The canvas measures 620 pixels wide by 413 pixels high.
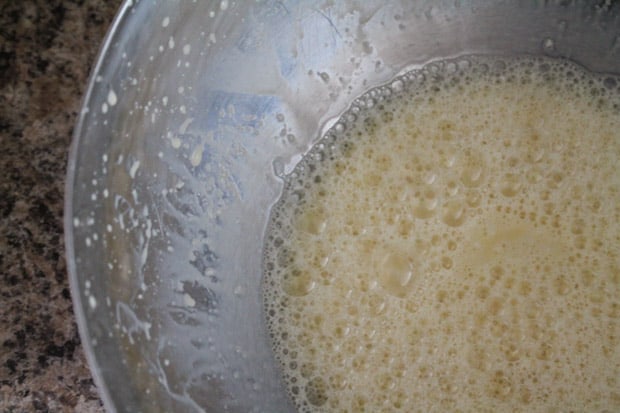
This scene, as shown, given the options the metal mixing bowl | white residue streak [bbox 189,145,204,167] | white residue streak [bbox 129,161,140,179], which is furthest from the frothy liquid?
white residue streak [bbox 129,161,140,179]

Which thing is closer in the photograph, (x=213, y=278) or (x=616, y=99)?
(x=213, y=278)

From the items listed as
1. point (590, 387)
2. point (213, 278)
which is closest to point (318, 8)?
point (213, 278)

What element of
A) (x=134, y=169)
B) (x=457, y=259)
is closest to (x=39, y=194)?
(x=134, y=169)

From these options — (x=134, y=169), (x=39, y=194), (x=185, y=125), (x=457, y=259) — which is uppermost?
(x=457, y=259)

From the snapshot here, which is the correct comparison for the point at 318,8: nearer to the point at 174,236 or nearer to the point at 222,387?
the point at 174,236

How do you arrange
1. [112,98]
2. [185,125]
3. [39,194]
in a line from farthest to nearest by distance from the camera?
1. [39,194]
2. [185,125]
3. [112,98]

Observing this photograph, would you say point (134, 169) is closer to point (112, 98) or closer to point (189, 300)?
point (112, 98)

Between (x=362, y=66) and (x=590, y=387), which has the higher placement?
(x=362, y=66)
